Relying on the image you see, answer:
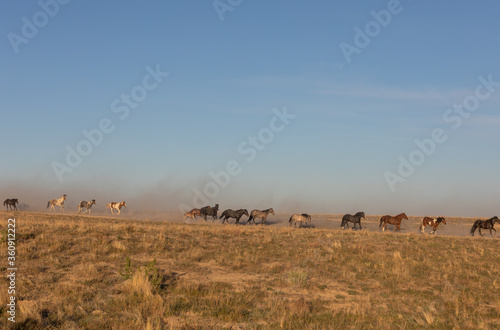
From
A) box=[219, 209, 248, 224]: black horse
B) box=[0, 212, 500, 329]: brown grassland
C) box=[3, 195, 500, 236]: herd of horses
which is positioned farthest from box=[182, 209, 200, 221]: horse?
box=[0, 212, 500, 329]: brown grassland

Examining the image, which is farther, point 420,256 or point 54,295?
point 420,256

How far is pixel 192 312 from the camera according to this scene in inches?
447

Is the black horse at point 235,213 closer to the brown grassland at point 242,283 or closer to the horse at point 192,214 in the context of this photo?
the horse at point 192,214

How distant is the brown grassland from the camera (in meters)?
10.9

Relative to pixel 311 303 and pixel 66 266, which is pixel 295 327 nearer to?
pixel 311 303

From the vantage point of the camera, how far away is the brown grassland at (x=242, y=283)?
10875mm

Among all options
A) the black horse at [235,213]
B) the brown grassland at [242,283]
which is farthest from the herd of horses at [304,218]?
the brown grassland at [242,283]

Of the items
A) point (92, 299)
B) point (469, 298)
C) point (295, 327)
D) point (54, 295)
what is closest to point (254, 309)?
point (295, 327)

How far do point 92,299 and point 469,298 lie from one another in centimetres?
1280

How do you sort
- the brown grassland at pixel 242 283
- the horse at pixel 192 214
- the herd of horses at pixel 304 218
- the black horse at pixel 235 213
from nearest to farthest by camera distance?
the brown grassland at pixel 242 283 → the herd of horses at pixel 304 218 → the black horse at pixel 235 213 → the horse at pixel 192 214

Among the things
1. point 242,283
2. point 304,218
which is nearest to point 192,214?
point 304,218

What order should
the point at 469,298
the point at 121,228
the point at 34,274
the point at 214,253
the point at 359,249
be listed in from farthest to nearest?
the point at 121,228
the point at 359,249
the point at 214,253
the point at 34,274
the point at 469,298

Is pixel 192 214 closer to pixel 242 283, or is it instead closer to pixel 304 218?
pixel 304 218

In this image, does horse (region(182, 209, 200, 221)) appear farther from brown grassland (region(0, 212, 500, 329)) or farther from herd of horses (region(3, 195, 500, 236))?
brown grassland (region(0, 212, 500, 329))
